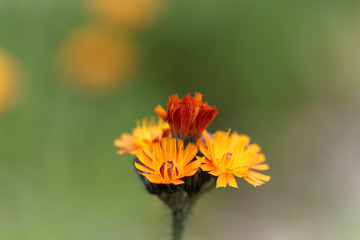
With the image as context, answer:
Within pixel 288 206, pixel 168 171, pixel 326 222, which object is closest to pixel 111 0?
pixel 288 206

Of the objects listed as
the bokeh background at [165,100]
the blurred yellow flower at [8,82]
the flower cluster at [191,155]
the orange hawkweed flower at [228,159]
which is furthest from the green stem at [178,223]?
the blurred yellow flower at [8,82]

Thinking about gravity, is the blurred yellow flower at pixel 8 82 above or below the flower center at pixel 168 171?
above

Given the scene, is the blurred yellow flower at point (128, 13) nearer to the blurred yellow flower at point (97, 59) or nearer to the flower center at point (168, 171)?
the blurred yellow flower at point (97, 59)

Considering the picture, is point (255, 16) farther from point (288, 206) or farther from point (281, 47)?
point (288, 206)

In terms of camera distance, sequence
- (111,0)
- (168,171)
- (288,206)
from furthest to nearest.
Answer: (111,0) < (288,206) < (168,171)

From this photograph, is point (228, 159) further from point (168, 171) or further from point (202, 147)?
point (168, 171)

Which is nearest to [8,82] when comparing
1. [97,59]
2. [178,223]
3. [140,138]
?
[97,59]
